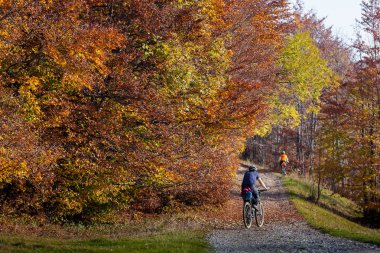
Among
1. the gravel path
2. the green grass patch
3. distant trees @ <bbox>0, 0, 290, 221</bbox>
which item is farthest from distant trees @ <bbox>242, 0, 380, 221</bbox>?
the green grass patch

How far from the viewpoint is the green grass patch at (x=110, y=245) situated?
10695 mm

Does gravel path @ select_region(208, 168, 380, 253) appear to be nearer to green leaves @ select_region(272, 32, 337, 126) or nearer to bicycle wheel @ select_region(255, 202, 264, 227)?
bicycle wheel @ select_region(255, 202, 264, 227)

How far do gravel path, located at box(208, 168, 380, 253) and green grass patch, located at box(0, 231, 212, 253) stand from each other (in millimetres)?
666

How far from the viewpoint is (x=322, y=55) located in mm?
40875

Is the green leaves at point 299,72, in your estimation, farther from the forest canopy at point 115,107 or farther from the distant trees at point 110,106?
the distant trees at point 110,106

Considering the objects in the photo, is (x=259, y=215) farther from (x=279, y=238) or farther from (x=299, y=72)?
(x=299, y=72)

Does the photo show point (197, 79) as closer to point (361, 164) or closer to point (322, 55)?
point (361, 164)

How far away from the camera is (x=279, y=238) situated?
1326cm

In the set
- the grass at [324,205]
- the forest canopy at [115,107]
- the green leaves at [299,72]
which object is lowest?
the grass at [324,205]

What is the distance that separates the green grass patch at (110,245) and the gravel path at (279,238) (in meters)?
0.67

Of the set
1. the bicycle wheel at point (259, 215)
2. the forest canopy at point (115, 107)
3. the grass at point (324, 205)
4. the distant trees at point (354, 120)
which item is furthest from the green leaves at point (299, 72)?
the bicycle wheel at point (259, 215)

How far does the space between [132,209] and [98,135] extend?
418 cm

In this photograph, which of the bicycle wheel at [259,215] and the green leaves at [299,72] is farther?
the green leaves at [299,72]

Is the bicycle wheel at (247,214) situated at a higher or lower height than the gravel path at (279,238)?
higher
